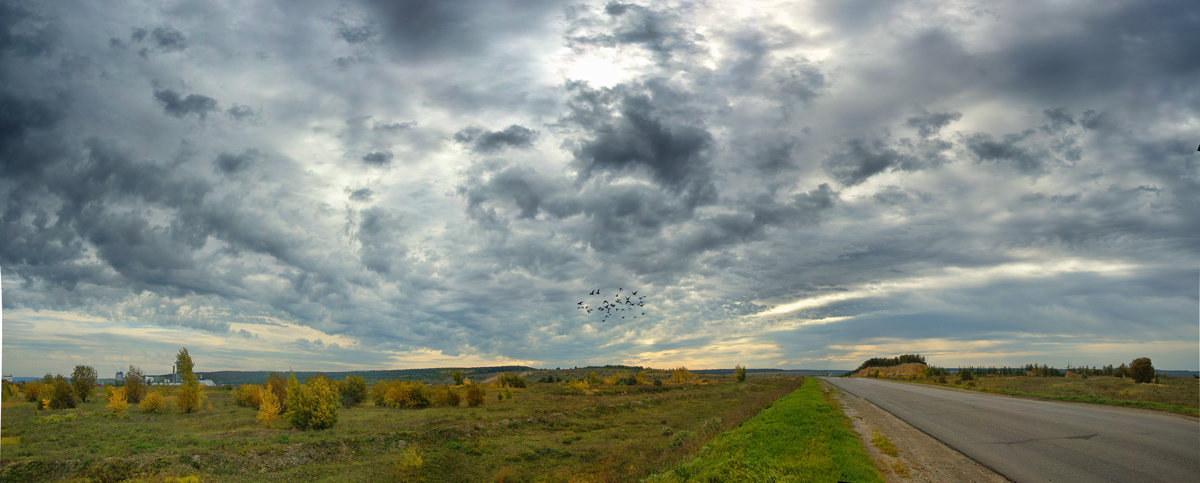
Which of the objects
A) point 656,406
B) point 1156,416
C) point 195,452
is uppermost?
point 1156,416

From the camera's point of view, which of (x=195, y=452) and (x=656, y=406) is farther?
(x=656, y=406)

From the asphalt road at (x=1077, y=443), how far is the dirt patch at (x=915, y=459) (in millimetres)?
441

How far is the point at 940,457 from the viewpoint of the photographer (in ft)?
48.3

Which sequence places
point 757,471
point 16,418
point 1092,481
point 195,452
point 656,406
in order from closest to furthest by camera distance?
point 1092,481
point 757,471
point 195,452
point 16,418
point 656,406

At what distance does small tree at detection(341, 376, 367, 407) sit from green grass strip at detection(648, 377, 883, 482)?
183 feet

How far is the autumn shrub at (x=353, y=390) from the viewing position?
6291cm

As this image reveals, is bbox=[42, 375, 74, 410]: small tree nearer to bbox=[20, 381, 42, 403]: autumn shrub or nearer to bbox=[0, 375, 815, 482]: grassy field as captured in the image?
bbox=[20, 381, 42, 403]: autumn shrub

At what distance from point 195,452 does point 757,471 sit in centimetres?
2724

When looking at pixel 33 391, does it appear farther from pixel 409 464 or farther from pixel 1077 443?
pixel 1077 443

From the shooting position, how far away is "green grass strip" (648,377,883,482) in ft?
42.2

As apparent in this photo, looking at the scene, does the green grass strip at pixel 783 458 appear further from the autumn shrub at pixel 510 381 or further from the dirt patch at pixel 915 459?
the autumn shrub at pixel 510 381

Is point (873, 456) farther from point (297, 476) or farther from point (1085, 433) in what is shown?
point (297, 476)

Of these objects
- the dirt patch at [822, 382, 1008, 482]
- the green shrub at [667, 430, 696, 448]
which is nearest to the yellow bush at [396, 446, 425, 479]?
the green shrub at [667, 430, 696, 448]

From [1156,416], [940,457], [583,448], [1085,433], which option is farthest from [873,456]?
[583,448]
